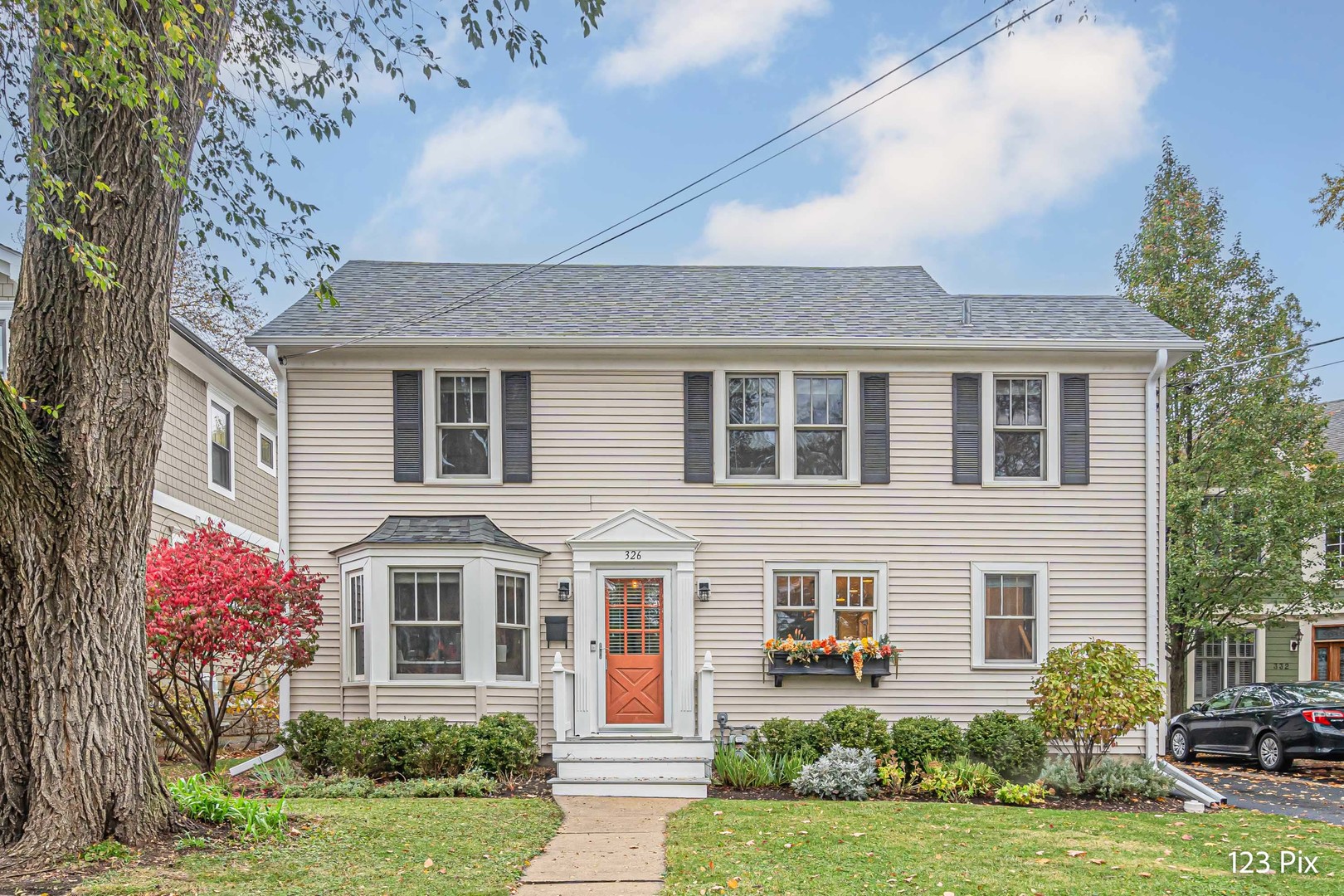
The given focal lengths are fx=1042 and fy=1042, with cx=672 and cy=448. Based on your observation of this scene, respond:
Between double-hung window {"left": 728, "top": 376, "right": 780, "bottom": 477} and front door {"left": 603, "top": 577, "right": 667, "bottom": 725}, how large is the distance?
1.84 meters

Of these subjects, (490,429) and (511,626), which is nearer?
(511,626)

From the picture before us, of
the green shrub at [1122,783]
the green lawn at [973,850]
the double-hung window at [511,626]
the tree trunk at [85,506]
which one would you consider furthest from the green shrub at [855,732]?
the tree trunk at [85,506]

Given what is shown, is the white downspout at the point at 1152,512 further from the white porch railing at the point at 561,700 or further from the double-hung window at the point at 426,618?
the double-hung window at the point at 426,618

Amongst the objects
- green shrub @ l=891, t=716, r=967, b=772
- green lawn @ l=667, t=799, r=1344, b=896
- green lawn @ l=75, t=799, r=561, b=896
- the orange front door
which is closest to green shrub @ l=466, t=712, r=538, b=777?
the orange front door

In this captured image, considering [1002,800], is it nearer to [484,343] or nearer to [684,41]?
[484,343]

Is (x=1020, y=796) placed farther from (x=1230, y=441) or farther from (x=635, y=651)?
(x=1230, y=441)

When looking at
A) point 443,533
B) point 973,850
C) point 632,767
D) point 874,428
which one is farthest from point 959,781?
point 443,533

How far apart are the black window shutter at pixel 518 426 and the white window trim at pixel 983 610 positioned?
5.75 meters

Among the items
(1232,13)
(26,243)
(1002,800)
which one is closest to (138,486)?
(26,243)

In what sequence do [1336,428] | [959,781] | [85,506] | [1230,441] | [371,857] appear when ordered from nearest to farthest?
[85,506] → [371,857] → [959,781] → [1230,441] → [1336,428]

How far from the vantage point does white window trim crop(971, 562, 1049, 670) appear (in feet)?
42.3

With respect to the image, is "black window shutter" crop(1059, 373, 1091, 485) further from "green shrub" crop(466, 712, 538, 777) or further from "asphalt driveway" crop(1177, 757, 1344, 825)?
"green shrub" crop(466, 712, 538, 777)

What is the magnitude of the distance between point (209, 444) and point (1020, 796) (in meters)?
13.1

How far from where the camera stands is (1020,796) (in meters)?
10.7
